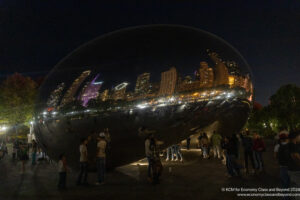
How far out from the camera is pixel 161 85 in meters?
6.40

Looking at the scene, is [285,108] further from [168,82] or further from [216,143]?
[168,82]

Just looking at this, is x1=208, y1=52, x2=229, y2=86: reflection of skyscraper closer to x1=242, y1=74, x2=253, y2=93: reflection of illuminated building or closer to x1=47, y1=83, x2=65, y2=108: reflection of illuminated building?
x1=242, y1=74, x2=253, y2=93: reflection of illuminated building

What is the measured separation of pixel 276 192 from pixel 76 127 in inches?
211

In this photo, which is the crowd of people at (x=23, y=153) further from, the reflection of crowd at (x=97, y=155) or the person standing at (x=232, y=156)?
the person standing at (x=232, y=156)

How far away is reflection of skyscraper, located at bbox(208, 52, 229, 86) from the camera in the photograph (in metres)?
6.83

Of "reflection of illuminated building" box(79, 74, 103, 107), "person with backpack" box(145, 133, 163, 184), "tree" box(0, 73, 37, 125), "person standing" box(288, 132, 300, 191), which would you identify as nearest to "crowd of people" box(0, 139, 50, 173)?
"reflection of illuminated building" box(79, 74, 103, 107)

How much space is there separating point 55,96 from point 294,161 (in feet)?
20.3

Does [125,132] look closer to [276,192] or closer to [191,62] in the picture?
[191,62]

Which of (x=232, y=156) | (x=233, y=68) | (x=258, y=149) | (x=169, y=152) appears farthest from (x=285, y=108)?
(x=233, y=68)

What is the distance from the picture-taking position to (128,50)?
6.96 m

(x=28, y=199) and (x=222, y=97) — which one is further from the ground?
(x=222, y=97)

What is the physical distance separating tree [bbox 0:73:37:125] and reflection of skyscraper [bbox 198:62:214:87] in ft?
110

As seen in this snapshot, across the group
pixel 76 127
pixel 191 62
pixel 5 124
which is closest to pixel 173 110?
pixel 191 62

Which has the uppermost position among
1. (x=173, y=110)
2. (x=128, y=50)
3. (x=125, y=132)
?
(x=128, y=50)
